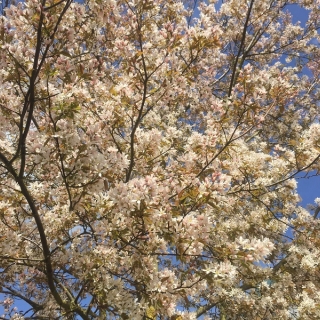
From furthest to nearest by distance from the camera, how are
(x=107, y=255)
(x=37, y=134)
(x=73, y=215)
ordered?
(x=73, y=215) < (x=107, y=255) < (x=37, y=134)

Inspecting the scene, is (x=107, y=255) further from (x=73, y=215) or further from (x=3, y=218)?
(x=3, y=218)

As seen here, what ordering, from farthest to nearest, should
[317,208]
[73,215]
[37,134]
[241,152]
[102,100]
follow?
1. [317,208]
2. [241,152]
3. [102,100]
4. [73,215]
5. [37,134]

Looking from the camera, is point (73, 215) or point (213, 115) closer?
point (73, 215)

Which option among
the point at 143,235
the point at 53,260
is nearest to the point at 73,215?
the point at 53,260

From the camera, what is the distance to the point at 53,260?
358 cm

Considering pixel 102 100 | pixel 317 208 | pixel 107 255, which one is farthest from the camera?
pixel 317 208

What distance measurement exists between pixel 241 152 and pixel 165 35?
187 cm

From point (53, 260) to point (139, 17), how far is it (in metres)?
2.40

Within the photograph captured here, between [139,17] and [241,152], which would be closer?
[139,17]

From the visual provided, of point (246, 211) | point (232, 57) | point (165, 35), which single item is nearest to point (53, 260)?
point (165, 35)

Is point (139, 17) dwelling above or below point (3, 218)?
above

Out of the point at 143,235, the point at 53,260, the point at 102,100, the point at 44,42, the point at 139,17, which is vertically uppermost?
the point at 139,17

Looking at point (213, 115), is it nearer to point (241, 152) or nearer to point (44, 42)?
point (241, 152)

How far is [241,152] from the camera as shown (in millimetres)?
4770
